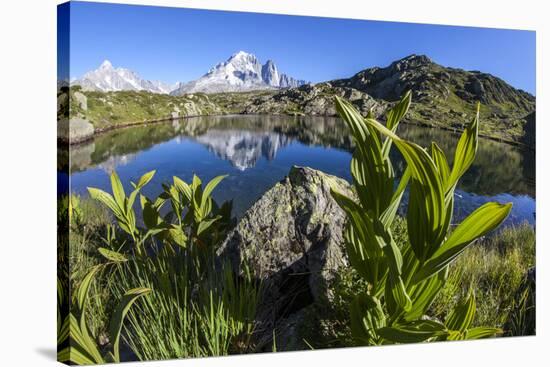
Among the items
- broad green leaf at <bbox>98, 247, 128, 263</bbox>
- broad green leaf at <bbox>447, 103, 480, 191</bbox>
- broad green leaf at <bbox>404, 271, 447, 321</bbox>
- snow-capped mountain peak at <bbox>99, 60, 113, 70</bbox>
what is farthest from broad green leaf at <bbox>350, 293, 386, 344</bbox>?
snow-capped mountain peak at <bbox>99, 60, 113, 70</bbox>

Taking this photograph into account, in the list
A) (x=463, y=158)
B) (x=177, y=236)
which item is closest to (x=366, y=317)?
(x=463, y=158)

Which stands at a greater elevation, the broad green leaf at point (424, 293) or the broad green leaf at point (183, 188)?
the broad green leaf at point (183, 188)

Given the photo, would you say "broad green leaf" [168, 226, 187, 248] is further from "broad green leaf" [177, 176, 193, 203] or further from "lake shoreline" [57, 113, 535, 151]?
"lake shoreline" [57, 113, 535, 151]

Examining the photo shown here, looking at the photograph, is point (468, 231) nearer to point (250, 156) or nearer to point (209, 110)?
point (250, 156)

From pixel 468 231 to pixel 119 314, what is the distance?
2.15m

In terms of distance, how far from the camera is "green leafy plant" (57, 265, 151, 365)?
12.4ft

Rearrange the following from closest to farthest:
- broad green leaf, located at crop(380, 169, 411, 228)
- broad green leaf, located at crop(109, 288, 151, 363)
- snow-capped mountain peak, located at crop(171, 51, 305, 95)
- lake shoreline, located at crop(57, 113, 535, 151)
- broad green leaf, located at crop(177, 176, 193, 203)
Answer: broad green leaf, located at crop(380, 169, 411, 228), broad green leaf, located at crop(109, 288, 151, 363), lake shoreline, located at crop(57, 113, 535, 151), broad green leaf, located at crop(177, 176, 193, 203), snow-capped mountain peak, located at crop(171, 51, 305, 95)

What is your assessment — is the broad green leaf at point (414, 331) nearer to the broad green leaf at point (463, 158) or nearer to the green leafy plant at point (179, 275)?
the broad green leaf at point (463, 158)

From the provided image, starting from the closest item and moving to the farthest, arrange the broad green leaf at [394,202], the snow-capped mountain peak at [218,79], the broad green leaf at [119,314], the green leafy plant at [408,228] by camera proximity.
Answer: the green leafy plant at [408,228] < the broad green leaf at [394,202] < the broad green leaf at [119,314] < the snow-capped mountain peak at [218,79]

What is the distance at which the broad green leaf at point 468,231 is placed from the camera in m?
3.29

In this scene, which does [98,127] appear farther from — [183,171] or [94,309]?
[94,309]

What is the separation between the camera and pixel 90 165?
401 cm

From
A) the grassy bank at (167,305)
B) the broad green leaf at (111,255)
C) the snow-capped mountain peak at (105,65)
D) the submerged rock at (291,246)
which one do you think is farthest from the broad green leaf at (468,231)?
the snow-capped mountain peak at (105,65)

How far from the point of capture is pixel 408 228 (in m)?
3.37
